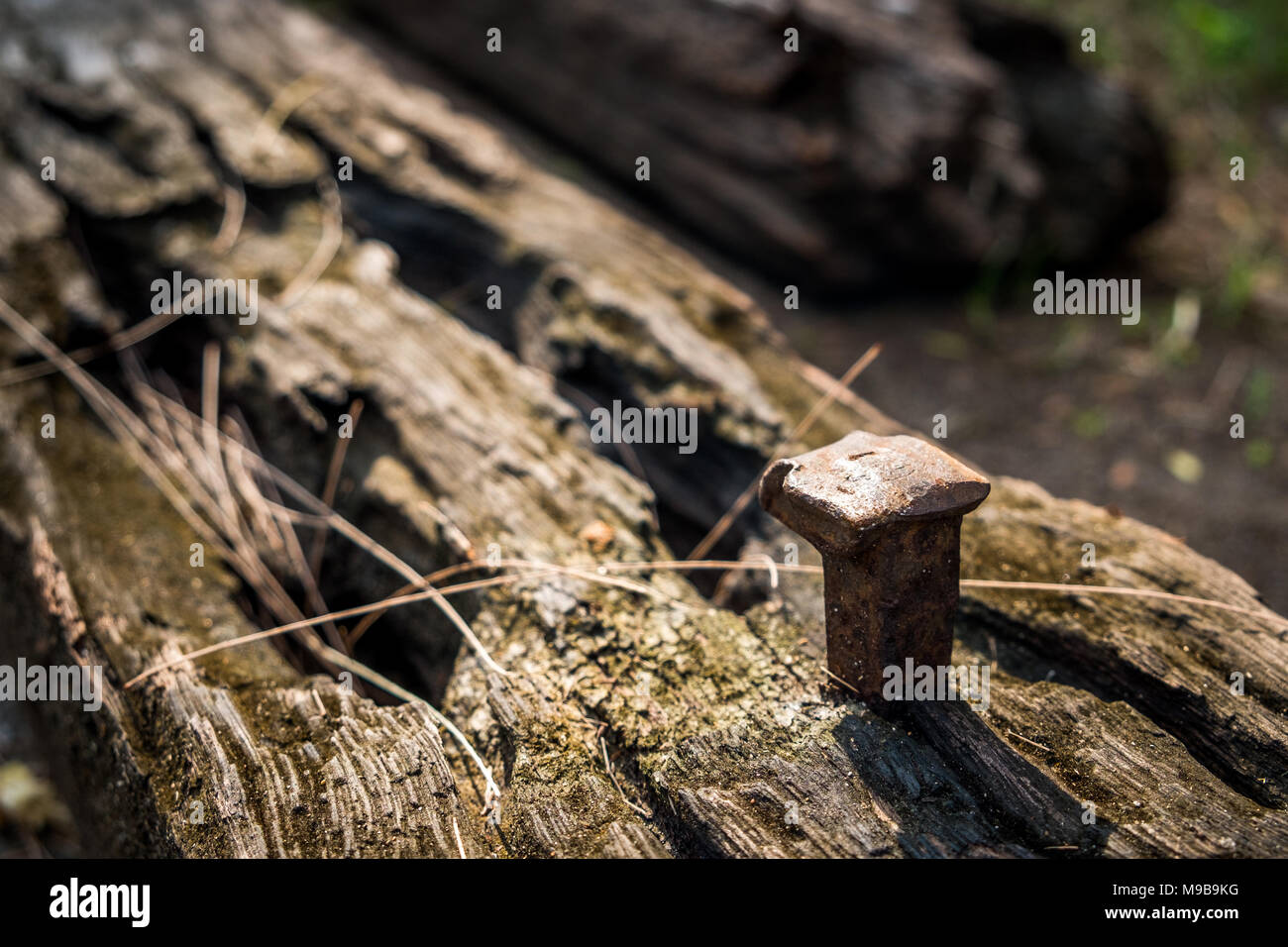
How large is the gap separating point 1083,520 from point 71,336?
98.8 inches

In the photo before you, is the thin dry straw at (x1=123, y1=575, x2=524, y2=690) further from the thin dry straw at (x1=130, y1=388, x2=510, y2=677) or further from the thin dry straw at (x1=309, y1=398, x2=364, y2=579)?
the thin dry straw at (x1=309, y1=398, x2=364, y2=579)

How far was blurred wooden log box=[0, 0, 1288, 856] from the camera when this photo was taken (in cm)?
152

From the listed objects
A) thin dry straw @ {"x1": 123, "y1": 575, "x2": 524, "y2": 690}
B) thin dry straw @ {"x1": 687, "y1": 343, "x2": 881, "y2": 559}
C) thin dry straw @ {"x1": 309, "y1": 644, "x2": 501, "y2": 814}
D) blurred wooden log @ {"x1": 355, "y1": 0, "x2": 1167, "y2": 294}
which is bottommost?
thin dry straw @ {"x1": 309, "y1": 644, "x2": 501, "y2": 814}

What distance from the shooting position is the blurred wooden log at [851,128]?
3.87 meters

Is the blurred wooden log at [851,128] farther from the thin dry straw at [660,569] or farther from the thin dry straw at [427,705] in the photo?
the thin dry straw at [427,705]

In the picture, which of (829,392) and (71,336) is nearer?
(829,392)

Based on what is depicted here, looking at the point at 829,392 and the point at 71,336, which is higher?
the point at 71,336

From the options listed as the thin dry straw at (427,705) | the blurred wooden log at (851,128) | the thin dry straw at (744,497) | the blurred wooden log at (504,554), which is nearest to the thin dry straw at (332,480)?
the blurred wooden log at (504,554)

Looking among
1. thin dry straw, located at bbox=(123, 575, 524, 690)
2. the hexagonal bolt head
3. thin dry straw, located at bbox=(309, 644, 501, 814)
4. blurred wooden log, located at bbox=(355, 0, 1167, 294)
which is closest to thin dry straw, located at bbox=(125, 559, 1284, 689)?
thin dry straw, located at bbox=(123, 575, 524, 690)

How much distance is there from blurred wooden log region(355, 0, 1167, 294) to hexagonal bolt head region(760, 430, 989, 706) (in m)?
2.68

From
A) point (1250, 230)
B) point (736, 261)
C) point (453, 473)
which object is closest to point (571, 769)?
point (453, 473)

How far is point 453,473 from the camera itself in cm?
219

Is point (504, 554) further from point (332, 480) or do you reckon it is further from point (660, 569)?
point (332, 480)

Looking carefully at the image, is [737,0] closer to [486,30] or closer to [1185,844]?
[486,30]
